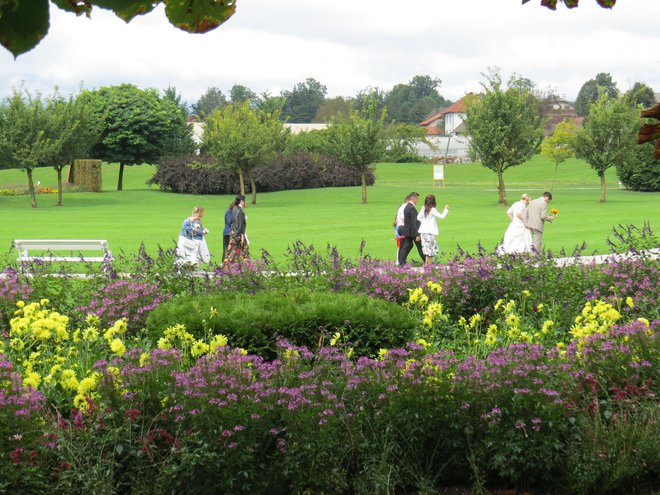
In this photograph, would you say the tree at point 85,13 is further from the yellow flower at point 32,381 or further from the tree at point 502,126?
the tree at point 502,126

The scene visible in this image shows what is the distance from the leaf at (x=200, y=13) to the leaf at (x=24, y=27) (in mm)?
316

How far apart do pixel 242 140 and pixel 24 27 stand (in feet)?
140

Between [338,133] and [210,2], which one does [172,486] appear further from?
[338,133]

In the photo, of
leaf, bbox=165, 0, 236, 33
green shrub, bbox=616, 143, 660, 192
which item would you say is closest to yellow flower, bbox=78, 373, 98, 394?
leaf, bbox=165, 0, 236, 33

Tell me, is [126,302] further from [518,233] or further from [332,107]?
[332,107]

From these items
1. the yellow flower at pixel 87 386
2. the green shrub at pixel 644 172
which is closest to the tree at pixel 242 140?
the green shrub at pixel 644 172

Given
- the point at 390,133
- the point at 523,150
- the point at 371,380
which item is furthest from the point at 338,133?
the point at 371,380

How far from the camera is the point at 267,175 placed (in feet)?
173

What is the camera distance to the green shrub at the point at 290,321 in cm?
746

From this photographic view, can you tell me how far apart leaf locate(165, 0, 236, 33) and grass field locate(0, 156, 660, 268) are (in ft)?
35.8

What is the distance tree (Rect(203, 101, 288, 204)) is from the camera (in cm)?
4403

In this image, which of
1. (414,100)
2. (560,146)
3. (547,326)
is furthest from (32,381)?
(414,100)

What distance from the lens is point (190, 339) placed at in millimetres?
6656

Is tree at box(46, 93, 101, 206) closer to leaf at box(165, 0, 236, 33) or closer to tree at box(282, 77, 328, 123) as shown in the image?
leaf at box(165, 0, 236, 33)
